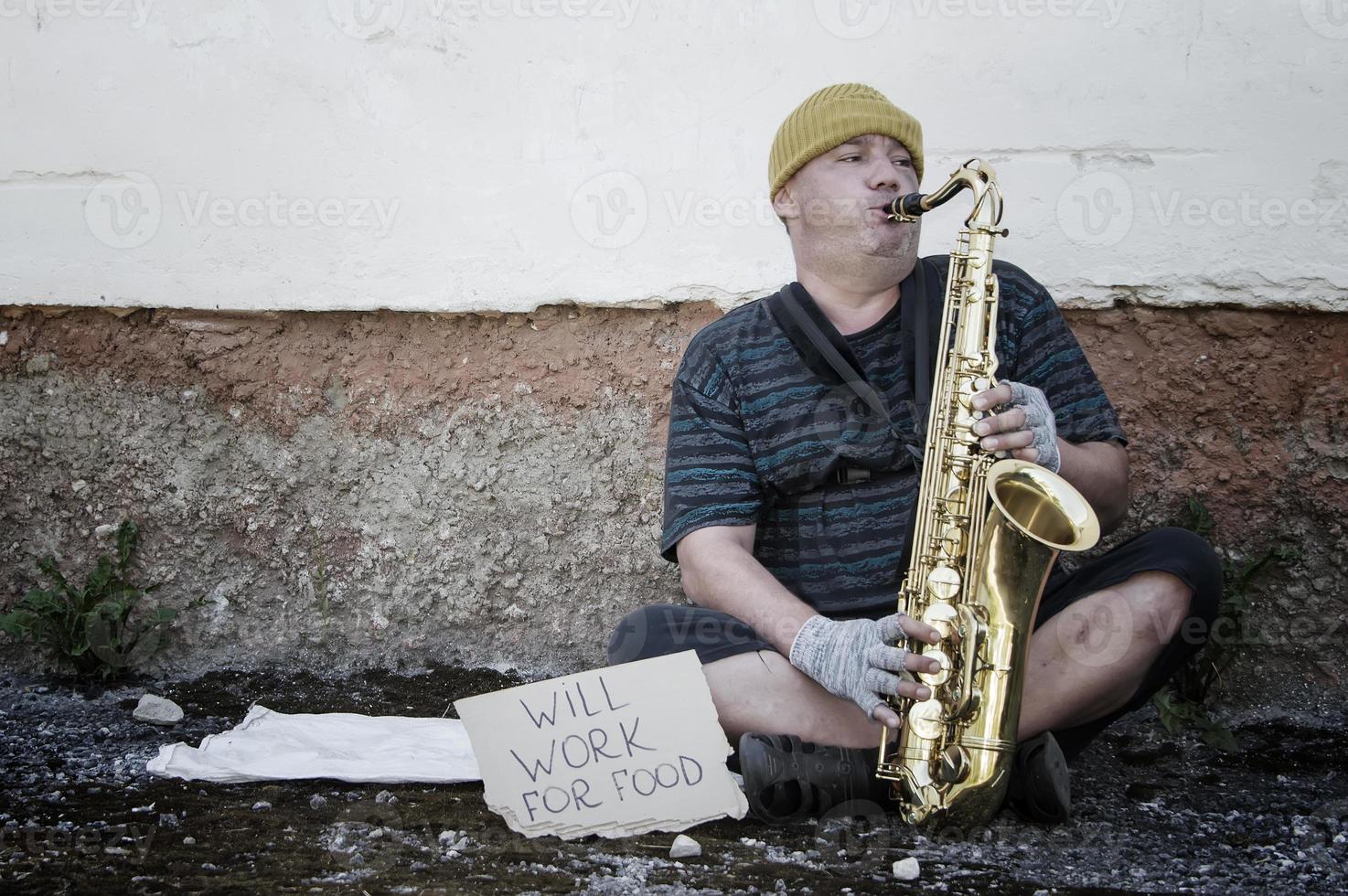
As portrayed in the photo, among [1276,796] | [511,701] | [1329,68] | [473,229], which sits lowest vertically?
[1276,796]

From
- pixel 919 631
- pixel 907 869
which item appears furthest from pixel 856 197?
pixel 907 869

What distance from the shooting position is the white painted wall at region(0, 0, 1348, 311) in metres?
3.27

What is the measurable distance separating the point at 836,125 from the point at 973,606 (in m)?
1.17

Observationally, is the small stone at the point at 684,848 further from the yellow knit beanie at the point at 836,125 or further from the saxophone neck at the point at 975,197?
the yellow knit beanie at the point at 836,125

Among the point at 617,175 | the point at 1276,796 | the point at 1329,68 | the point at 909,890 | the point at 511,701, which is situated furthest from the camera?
the point at 617,175

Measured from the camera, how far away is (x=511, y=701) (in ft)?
8.11

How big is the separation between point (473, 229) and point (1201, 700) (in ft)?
8.10

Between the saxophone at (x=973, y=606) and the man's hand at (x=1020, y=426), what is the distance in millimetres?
49

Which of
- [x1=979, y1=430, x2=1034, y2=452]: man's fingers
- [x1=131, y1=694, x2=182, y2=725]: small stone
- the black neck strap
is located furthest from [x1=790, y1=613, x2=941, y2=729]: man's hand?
[x1=131, y1=694, x2=182, y2=725]: small stone

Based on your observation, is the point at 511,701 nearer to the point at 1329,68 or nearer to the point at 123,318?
the point at 123,318

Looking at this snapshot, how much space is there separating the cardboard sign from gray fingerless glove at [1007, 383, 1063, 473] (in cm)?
82

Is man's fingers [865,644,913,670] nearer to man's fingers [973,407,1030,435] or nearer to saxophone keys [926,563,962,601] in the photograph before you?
saxophone keys [926,563,962,601]

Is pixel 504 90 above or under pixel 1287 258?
above

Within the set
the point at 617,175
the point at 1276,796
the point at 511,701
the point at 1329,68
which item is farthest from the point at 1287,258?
the point at 511,701
